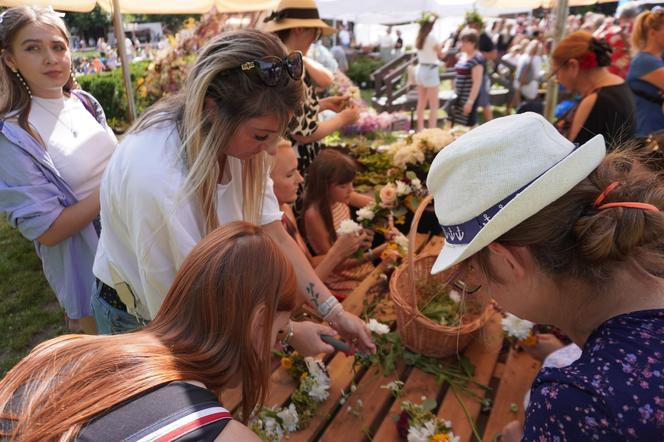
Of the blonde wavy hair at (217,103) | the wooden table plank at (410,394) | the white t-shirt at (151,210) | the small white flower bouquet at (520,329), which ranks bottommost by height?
the wooden table plank at (410,394)

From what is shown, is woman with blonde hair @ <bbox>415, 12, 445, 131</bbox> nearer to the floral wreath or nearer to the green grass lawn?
the floral wreath

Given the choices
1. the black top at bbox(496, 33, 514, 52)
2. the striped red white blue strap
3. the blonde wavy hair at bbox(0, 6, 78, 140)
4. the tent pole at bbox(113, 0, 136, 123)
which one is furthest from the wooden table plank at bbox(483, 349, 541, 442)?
the black top at bbox(496, 33, 514, 52)

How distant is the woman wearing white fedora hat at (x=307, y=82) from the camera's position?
9.57 ft

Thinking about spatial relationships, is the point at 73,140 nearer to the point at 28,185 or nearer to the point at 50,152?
the point at 50,152

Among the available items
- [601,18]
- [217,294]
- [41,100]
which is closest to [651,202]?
[217,294]

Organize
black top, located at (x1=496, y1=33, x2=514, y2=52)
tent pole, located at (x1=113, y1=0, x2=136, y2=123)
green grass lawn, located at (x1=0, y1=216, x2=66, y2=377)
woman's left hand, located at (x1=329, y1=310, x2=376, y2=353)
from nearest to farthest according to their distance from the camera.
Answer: woman's left hand, located at (x1=329, y1=310, x2=376, y2=353) < green grass lawn, located at (x1=0, y1=216, x2=66, y2=377) < tent pole, located at (x1=113, y1=0, x2=136, y2=123) < black top, located at (x1=496, y1=33, x2=514, y2=52)

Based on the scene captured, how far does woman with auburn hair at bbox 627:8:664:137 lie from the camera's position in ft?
11.4

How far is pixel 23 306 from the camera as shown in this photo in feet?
12.4

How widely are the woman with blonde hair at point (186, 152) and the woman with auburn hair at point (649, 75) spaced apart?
10.5 feet

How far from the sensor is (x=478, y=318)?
1.74 m

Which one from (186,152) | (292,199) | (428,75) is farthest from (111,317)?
(428,75)

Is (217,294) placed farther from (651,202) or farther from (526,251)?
(651,202)

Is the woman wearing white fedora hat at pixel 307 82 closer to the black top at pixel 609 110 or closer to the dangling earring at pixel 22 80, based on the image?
the dangling earring at pixel 22 80

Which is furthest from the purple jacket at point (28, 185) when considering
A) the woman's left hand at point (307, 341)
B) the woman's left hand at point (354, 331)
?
the woman's left hand at point (354, 331)
